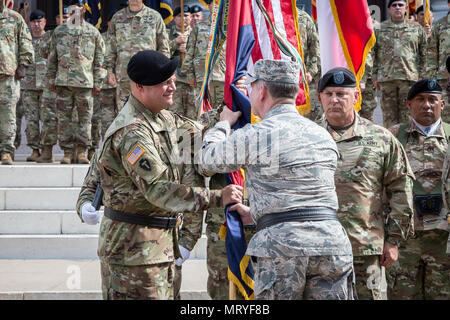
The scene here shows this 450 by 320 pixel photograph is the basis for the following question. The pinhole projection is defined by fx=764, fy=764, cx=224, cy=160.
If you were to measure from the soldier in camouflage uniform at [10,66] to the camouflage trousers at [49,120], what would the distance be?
0.73 metres

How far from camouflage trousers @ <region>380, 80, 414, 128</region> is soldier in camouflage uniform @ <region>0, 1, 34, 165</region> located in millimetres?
5490

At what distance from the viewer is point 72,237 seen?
9.19 metres

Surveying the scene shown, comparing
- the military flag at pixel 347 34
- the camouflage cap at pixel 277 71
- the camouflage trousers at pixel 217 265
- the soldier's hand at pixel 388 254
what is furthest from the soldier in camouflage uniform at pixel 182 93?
the camouflage cap at pixel 277 71

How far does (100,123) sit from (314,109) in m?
3.63

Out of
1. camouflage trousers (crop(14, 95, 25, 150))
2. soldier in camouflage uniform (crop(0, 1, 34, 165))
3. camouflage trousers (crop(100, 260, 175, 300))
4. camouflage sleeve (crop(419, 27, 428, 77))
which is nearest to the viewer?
camouflage trousers (crop(100, 260, 175, 300))

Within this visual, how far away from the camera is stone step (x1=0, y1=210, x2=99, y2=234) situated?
9.49 meters

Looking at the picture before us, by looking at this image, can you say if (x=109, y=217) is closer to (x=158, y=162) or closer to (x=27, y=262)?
(x=158, y=162)

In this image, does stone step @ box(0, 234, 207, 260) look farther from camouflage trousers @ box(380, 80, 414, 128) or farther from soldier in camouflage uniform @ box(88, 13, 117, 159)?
camouflage trousers @ box(380, 80, 414, 128)

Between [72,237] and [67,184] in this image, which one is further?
[67,184]

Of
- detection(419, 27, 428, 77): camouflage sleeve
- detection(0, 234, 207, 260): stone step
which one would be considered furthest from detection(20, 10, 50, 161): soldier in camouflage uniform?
detection(419, 27, 428, 77): camouflage sleeve

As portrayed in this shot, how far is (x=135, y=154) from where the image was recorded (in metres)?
4.42

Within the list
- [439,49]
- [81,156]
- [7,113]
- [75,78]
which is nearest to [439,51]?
[439,49]
